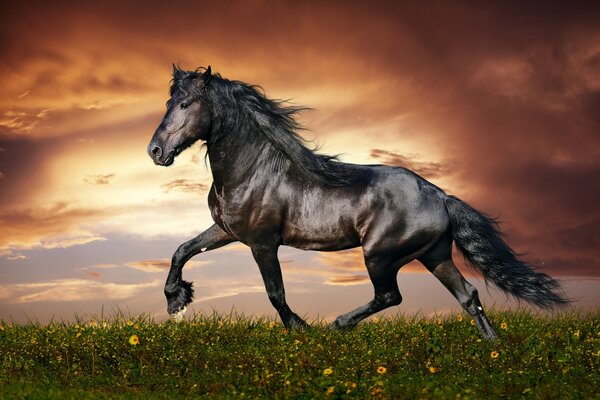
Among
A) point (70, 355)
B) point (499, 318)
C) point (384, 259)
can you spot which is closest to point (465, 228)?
point (384, 259)

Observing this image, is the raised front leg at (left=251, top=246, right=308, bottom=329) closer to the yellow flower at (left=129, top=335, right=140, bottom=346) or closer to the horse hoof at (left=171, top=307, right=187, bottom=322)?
the horse hoof at (left=171, top=307, right=187, bottom=322)

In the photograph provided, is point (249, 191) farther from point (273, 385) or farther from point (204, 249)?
point (273, 385)

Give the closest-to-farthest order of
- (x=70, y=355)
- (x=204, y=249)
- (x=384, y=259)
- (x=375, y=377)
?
(x=375, y=377) → (x=70, y=355) → (x=384, y=259) → (x=204, y=249)

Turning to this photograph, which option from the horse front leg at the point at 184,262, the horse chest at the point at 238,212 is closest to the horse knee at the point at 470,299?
the horse chest at the point at 238,212

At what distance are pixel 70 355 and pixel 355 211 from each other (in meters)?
4.05

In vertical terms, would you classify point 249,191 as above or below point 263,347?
above

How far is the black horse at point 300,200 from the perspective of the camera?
1077cm

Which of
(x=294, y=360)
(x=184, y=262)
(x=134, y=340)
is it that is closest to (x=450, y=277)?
(x=294, y=360)

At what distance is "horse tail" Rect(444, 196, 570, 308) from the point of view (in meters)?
11.2

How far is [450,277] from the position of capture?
36.6 ft

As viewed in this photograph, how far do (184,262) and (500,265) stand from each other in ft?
14.6

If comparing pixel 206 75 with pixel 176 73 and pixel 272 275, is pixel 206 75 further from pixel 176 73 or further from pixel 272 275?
pixel 272 275

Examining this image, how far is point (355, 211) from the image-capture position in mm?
10852

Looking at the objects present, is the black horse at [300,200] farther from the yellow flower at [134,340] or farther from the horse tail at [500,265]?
the yellow flower at [134,340]
